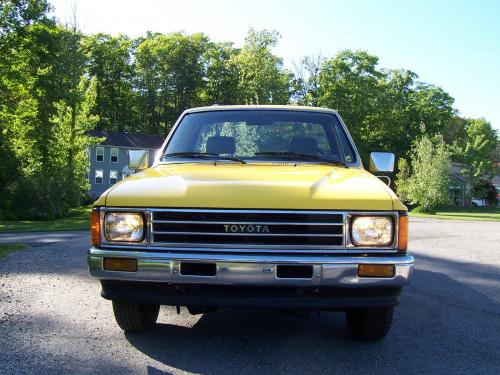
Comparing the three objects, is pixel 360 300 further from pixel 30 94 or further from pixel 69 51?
pixel 69 51

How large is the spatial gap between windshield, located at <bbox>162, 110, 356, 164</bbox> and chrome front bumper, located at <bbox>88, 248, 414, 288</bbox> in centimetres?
139

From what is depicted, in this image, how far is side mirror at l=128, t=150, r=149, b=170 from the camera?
17.3 feet

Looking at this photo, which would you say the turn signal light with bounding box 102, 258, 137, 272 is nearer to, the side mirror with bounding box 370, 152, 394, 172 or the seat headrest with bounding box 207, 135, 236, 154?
the seat headrest with bounding box 207, 135, 236, 154

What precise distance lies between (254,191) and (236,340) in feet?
4.77

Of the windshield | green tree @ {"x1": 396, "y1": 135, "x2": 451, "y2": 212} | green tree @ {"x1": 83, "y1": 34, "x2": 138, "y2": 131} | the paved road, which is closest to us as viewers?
the paved road

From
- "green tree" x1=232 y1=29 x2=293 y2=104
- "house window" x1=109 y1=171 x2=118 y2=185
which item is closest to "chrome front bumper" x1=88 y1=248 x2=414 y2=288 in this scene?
"green tree" x1=232 y1=29 x2=293 y2=104

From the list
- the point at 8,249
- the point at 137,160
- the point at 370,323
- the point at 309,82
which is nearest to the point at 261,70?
the point at 309,82

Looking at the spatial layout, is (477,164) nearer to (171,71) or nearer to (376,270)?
(171,71)

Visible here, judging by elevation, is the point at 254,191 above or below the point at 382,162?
below

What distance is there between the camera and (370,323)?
4.02 meters

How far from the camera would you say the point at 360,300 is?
335 cm

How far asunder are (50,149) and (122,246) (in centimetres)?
3067

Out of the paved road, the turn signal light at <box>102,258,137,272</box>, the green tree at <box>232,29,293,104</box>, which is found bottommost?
the paved road

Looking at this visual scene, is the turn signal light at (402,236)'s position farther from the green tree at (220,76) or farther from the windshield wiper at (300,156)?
the green tree at (220,76)
